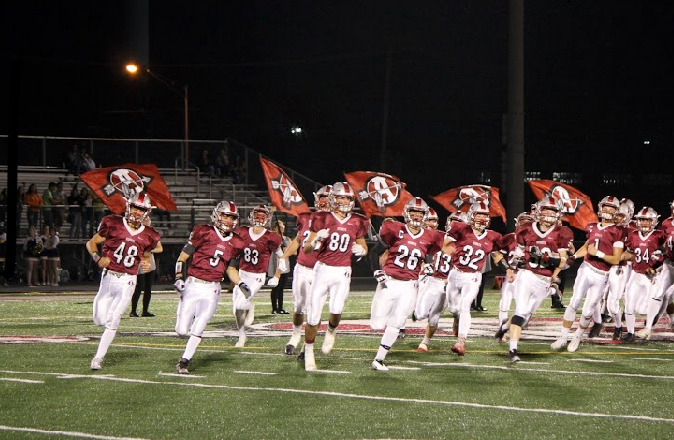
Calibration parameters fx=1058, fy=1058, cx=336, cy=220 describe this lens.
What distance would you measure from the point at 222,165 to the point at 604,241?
2133cm

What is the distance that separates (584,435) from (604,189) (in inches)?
1450

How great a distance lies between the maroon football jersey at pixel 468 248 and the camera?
12.8 meters

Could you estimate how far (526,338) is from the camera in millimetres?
14547

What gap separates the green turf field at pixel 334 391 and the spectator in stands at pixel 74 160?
16.8 meters

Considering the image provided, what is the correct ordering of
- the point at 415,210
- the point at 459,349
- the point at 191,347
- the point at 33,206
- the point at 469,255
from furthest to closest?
the point at 33,206
the point at 469,255
the point at 459,349
the point at 415,210
the point at 191,347

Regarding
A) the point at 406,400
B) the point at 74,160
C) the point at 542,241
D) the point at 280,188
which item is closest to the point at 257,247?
the point at 542,241

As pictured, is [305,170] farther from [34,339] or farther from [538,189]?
[34,339]

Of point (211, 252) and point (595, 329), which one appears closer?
point (211, 252)

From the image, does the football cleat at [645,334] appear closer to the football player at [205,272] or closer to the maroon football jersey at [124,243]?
the football player at [205,272]

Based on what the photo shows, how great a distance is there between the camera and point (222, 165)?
33094mm

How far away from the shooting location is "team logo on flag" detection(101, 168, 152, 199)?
77.7 feet

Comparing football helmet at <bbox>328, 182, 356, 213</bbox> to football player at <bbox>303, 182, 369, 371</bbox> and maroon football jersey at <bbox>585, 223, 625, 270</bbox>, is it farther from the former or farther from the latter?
maroon football jersey at <bbox>585, 223, 625, 270</bbox>

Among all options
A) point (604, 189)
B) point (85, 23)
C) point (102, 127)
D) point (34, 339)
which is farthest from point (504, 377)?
point (604, 189)

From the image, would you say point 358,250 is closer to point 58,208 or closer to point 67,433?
point 67,433
